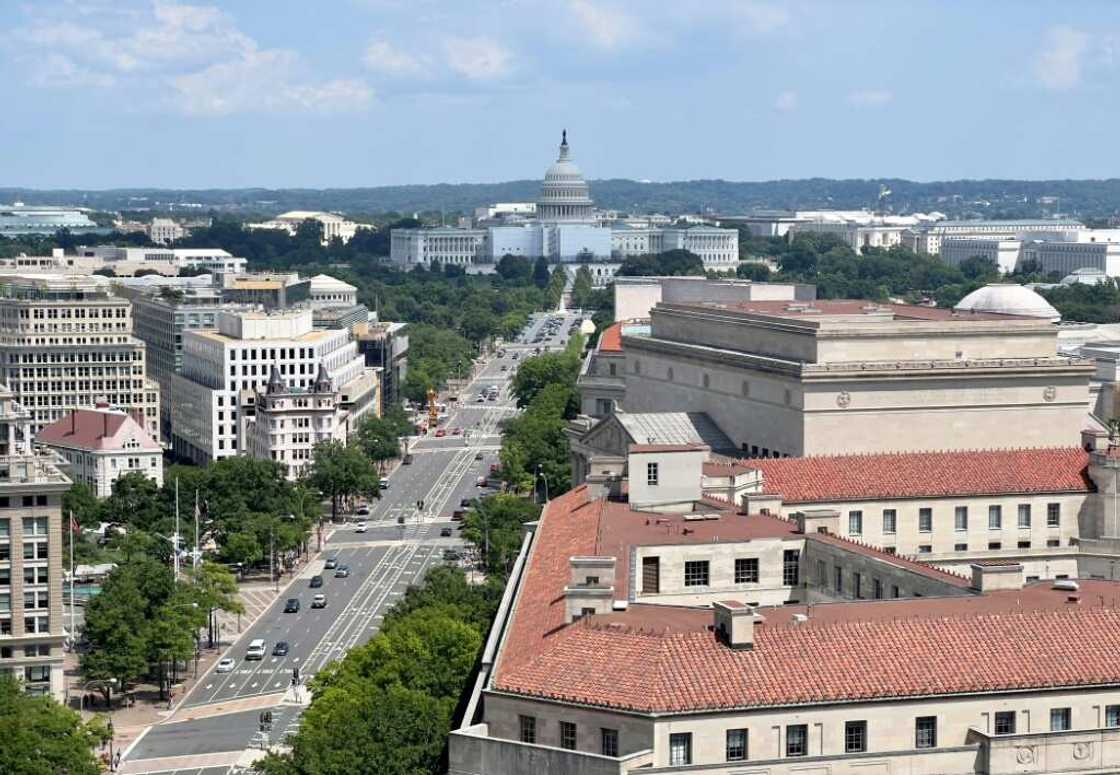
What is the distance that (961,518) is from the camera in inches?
4370

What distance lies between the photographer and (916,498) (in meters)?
110

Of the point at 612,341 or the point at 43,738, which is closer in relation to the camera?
the point at 43,738

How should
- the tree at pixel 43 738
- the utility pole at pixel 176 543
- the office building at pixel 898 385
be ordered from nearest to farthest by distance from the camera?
the tree at pixel 43 738 → the office building at pixel 898 385 → the utility pole at pixel 176 543

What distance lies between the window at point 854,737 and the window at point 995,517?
45774 mm

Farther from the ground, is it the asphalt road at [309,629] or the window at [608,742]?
the window at [608,742]

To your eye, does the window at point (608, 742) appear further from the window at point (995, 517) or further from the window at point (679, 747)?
the window at point (995, 517)

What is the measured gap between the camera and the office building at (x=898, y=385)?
131 meters

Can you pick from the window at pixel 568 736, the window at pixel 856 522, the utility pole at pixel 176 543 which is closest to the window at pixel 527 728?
the window at pixel 568 736

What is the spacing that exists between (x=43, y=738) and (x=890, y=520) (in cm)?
3719

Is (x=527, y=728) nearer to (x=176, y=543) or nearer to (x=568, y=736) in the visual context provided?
(x=568, y=736)

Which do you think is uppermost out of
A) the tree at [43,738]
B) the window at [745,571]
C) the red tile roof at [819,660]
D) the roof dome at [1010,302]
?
the roof dome at [1010,302]

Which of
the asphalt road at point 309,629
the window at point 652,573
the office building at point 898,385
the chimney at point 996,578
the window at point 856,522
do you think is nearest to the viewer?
the chimney at point 996,578

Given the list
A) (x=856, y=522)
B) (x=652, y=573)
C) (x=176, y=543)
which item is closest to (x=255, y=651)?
(x=176, y=543)

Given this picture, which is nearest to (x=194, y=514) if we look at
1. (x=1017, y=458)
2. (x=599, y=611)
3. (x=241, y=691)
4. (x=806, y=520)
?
(x=241, y=691)
